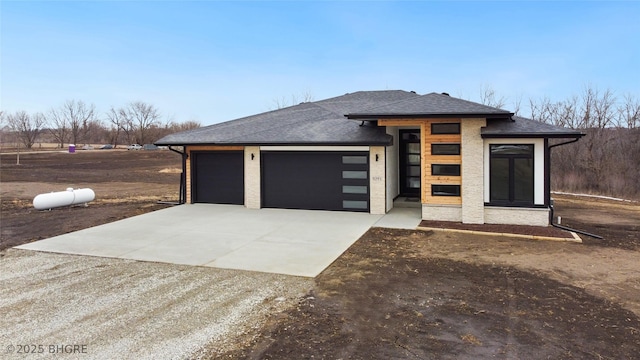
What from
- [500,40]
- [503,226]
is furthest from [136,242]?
[500,40]

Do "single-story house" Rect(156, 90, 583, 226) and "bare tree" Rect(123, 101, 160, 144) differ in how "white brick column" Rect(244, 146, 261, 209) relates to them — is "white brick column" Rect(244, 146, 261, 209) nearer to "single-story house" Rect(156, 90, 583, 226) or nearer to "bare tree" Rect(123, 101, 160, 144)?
"single-story house" Rect(156, 90, 583, 226)

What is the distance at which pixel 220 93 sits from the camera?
41844 millimetres

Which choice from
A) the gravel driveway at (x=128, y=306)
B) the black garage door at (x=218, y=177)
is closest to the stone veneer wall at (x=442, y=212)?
the gravel driveway at (x=128, y=306)

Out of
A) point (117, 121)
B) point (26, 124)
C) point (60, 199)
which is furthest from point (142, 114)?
point (60, 199)

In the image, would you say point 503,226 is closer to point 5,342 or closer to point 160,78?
point 5,342

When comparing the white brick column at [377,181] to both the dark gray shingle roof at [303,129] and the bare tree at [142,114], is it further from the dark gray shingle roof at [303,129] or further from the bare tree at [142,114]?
the bare tree at [142,114]

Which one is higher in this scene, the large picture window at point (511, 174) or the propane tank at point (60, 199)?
the large picture window at point (511, 174)

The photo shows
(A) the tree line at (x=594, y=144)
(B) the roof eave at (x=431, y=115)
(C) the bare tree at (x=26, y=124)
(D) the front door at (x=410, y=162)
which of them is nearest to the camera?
(B) the roof eave at (x=431, y=115)

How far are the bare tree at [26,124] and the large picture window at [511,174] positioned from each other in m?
83.9

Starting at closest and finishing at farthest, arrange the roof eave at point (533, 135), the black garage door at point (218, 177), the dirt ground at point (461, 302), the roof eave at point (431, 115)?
the dirt ground at point (461, 302) → the roof eave at point (533, 135) → the roof eave at point (431, 115) → the black garage door at point (218, 177)

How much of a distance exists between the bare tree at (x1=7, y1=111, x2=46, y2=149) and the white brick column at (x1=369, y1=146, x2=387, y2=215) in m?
80.6

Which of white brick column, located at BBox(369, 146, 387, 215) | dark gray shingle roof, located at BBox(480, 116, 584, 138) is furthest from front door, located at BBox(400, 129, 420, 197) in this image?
dark gray shingle roof, located at BBox(480, 116, 584, 138)

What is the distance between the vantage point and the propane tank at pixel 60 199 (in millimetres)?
12891

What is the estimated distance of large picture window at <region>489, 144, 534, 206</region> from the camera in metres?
10.4
